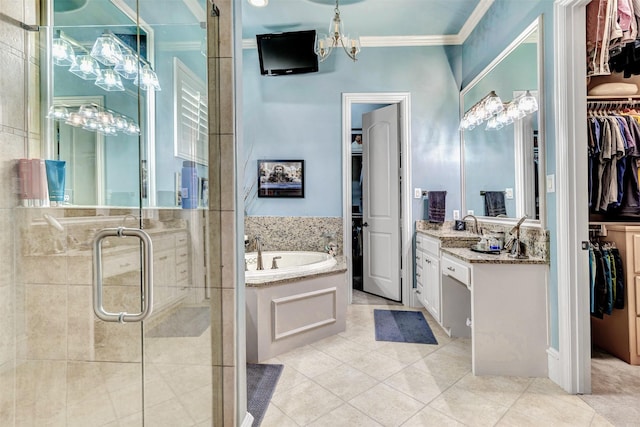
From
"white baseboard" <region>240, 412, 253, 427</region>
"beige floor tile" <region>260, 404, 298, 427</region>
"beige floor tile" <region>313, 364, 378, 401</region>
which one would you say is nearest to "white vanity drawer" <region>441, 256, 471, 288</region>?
"beige floor tile" <region>313, 364, 378, 401</region>

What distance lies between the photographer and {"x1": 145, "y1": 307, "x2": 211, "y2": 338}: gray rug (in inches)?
49.9

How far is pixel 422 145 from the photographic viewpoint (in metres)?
3.45

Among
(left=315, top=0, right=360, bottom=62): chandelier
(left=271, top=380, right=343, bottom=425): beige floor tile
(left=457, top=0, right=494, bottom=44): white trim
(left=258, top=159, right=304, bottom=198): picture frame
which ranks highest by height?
(left=457, top=0, right=494, bottom=44): white trim

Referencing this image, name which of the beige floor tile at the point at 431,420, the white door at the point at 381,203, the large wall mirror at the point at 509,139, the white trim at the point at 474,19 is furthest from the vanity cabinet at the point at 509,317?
the white trim at the point at 474,19

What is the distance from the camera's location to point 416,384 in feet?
6.18

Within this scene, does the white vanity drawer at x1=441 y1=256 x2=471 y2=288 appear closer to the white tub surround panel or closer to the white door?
the white tub surround panel

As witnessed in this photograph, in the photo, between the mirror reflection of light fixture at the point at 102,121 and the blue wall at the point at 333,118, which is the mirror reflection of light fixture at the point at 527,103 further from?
the mirror reflection of light fixture at the point at 102,121

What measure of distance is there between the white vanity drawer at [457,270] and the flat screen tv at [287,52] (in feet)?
8.24

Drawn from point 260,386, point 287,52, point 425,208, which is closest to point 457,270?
point 425,208

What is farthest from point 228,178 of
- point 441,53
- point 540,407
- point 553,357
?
point 441,53

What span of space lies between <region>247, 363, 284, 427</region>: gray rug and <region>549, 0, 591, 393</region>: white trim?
5.98 feet

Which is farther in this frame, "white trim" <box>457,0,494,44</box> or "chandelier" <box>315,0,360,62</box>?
"white trim" <box>457,0,494,44</box>

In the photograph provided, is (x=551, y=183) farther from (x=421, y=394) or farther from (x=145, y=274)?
(x=145, y=274)

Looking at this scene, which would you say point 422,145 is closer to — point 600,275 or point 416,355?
point 600,275
